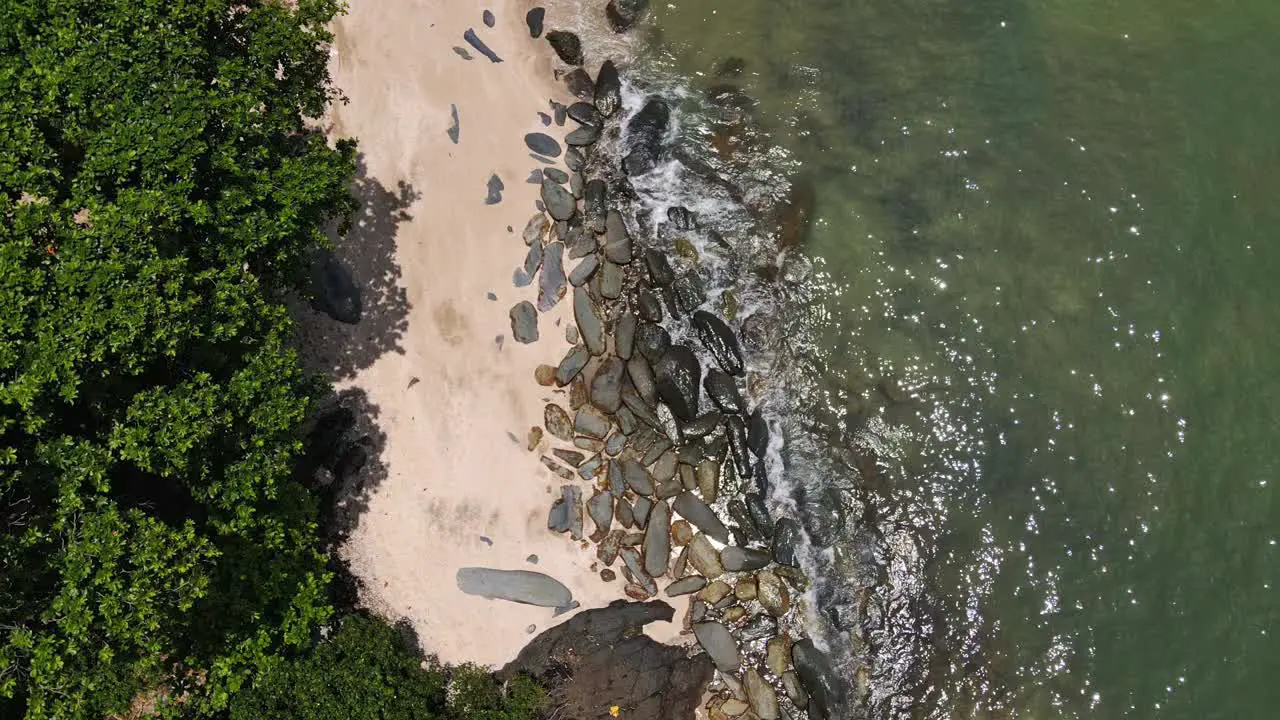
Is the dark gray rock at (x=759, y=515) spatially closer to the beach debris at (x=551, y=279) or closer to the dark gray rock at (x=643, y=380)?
the dark gray rock at (x=643, y=380)

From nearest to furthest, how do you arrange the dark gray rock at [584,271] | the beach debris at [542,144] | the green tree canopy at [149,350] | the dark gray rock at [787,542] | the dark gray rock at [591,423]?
the green tree canopy at [149,350] → the dark gray rock at [787,542] → the dark gray rock at [591,423] → the dark gray rock at [584,271] → the beach debris at [542,144]

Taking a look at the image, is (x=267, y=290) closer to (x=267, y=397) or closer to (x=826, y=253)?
(x=267, y=397)

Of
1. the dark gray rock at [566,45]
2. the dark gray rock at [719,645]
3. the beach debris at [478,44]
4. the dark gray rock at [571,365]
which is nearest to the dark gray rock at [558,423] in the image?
the dark gray rock at [571,365]

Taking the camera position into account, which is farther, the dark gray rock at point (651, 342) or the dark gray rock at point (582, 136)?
the dark gray rock at point (582, 136)

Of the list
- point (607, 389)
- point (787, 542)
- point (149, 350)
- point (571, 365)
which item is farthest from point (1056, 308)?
point (149, 350)

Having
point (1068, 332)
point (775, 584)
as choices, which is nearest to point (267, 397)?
point (775, 584)

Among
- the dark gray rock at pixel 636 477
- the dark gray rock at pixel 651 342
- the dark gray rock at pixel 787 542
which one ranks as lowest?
the dark gray rock at pixel 787 542
